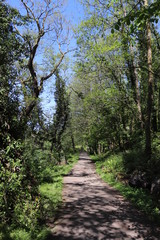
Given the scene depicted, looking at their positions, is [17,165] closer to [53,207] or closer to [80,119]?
[53,207]

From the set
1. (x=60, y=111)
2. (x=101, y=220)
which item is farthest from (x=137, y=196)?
(x=60, y=111)

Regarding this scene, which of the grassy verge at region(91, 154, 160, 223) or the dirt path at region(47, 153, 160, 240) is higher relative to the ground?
the grassy verge at region(91, 154, 160, 223)

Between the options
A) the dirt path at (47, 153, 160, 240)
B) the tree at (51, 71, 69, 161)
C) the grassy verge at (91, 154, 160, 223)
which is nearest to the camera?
the dirt path at (47, 153, 160, 240)

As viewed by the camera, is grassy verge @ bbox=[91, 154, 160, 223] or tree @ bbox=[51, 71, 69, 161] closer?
grassy verge @ bbox=[91, 154, 160, 223]

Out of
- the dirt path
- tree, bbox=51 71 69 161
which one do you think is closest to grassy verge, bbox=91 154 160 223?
the dirt path

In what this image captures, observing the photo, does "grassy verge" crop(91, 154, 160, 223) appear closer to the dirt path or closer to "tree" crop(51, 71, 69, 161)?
the dirt path

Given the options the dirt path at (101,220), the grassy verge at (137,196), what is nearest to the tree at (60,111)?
the grassy verge at (137,196)

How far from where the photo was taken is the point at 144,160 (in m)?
10.4

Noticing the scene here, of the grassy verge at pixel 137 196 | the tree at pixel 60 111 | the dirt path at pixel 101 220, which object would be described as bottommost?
the dirt path at pixel 101 220

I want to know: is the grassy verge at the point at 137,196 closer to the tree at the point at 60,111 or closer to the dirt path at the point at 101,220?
the dirt path at the point at 101,220

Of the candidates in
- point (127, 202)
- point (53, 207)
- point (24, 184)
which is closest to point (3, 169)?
point (24, 184)

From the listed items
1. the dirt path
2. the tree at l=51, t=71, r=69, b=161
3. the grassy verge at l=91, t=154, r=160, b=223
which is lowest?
the dirt path

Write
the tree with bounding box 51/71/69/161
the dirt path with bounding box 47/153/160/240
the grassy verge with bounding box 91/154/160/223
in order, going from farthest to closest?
1. the tree with bounding box 51/71/69/161
2. the grassy verge with bounding box 91/154/160/223
3. the dirt path with bounding box 47/153/160/240

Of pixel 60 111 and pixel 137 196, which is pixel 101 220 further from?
pixel 60 111
